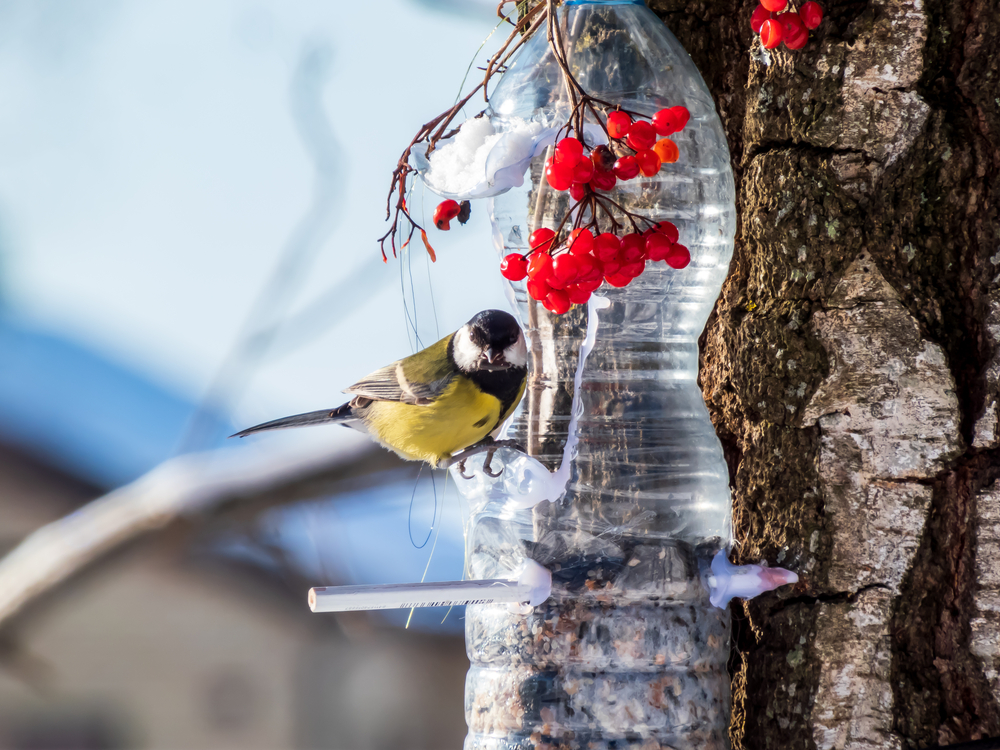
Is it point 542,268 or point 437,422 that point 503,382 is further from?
point 542,268

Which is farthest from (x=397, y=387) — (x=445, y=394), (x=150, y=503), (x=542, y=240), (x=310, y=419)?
(x=150, y=503)

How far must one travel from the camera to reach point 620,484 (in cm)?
102

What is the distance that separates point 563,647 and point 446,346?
47 centimetres

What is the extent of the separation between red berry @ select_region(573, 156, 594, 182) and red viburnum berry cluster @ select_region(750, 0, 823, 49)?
0.32m

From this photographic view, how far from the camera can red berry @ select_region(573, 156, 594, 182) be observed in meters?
0.80

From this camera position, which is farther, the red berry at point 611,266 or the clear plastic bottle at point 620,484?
the clear plastic bottle at point 620,484

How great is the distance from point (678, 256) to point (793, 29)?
1.05 feet

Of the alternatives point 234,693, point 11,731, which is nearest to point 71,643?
point 11,731

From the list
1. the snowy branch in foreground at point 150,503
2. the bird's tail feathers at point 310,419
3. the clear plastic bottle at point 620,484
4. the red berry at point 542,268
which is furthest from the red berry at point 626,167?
the snowy branch in foreground at point 150,503

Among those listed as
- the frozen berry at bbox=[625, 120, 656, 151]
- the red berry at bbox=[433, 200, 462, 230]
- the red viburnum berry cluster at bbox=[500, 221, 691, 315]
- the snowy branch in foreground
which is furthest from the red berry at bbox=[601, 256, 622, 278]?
the snowy branch in foreground

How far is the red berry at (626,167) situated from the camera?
2.70 ft

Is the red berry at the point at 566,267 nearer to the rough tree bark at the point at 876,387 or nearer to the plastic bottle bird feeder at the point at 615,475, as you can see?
the plastic bottle bird feeder at the point at 615,475

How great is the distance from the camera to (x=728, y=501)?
3.37 ft

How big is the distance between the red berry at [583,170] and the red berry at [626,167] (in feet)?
0.11
